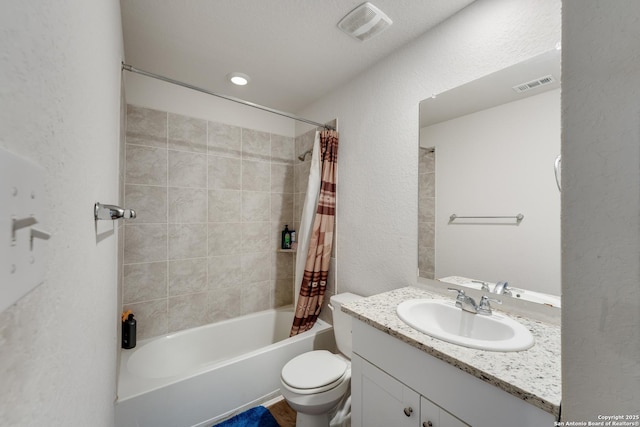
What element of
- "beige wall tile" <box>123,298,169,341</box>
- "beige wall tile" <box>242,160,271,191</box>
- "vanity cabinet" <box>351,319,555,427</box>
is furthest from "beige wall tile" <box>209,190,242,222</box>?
"vanity cabinet" <box>351,319,555,427</box>

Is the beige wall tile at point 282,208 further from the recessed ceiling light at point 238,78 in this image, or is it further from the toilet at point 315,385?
the toilet at point 315,385

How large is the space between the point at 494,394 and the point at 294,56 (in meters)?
1.97

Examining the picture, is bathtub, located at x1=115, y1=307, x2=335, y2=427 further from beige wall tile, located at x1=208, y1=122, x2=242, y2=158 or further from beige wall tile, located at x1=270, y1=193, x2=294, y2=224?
beige wall tile, located at x1=208, y1=122, x2=242, y2=158

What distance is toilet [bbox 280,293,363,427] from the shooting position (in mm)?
1318

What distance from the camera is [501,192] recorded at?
3.96 feet

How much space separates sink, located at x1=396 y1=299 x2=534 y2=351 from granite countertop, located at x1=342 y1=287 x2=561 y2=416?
2 centimetres

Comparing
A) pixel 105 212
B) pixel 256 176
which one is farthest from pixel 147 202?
pixel 105 212

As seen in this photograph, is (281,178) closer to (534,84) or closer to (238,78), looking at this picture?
(238,78)

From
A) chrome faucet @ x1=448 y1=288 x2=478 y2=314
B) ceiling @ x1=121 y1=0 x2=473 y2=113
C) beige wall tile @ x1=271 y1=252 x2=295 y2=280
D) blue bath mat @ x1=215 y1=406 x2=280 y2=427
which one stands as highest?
ceiling @ x1=121 y1=0 x2=473 y2=113

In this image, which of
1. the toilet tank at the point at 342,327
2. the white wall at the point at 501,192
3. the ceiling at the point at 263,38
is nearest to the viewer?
the white wall at the point at 501,192

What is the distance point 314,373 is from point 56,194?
146 cm

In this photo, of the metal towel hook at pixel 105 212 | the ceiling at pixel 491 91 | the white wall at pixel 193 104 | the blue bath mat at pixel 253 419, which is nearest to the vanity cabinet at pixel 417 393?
the blue bath mat at pixel 253 419

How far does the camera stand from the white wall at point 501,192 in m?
1.07

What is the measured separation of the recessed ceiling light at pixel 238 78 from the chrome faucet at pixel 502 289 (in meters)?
2.11
